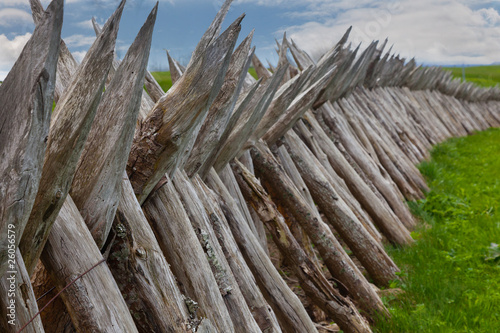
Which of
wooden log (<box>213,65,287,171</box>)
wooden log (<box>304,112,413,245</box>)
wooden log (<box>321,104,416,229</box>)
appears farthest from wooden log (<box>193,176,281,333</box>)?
wooden log (<box>321,104,416,229</box>)

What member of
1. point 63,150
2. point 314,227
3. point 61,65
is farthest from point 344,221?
point 63,150

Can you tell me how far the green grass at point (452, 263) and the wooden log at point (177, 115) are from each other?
192cm

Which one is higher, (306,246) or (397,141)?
(397,141)

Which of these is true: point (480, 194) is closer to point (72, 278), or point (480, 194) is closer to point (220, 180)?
point (220, 180)

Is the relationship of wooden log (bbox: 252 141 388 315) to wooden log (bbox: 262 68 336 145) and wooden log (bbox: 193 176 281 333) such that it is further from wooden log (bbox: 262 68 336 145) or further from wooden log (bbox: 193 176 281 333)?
wooden log (bbox: 193 176 281 333)

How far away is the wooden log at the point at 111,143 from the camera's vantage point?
1445 mm

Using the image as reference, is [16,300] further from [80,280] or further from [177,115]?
[177,115]

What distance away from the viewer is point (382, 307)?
3074 mm

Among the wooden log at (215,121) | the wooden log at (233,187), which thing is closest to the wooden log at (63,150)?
the wooden log at (215,121)

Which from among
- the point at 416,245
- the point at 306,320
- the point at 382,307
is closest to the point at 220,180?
the point at 306,320

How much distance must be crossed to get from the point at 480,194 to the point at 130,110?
5785mm

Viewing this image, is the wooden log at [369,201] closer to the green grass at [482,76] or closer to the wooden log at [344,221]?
the wooden log at [344,221]

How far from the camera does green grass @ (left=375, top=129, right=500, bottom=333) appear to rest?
2.86 metres

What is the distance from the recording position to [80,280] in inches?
54.3
